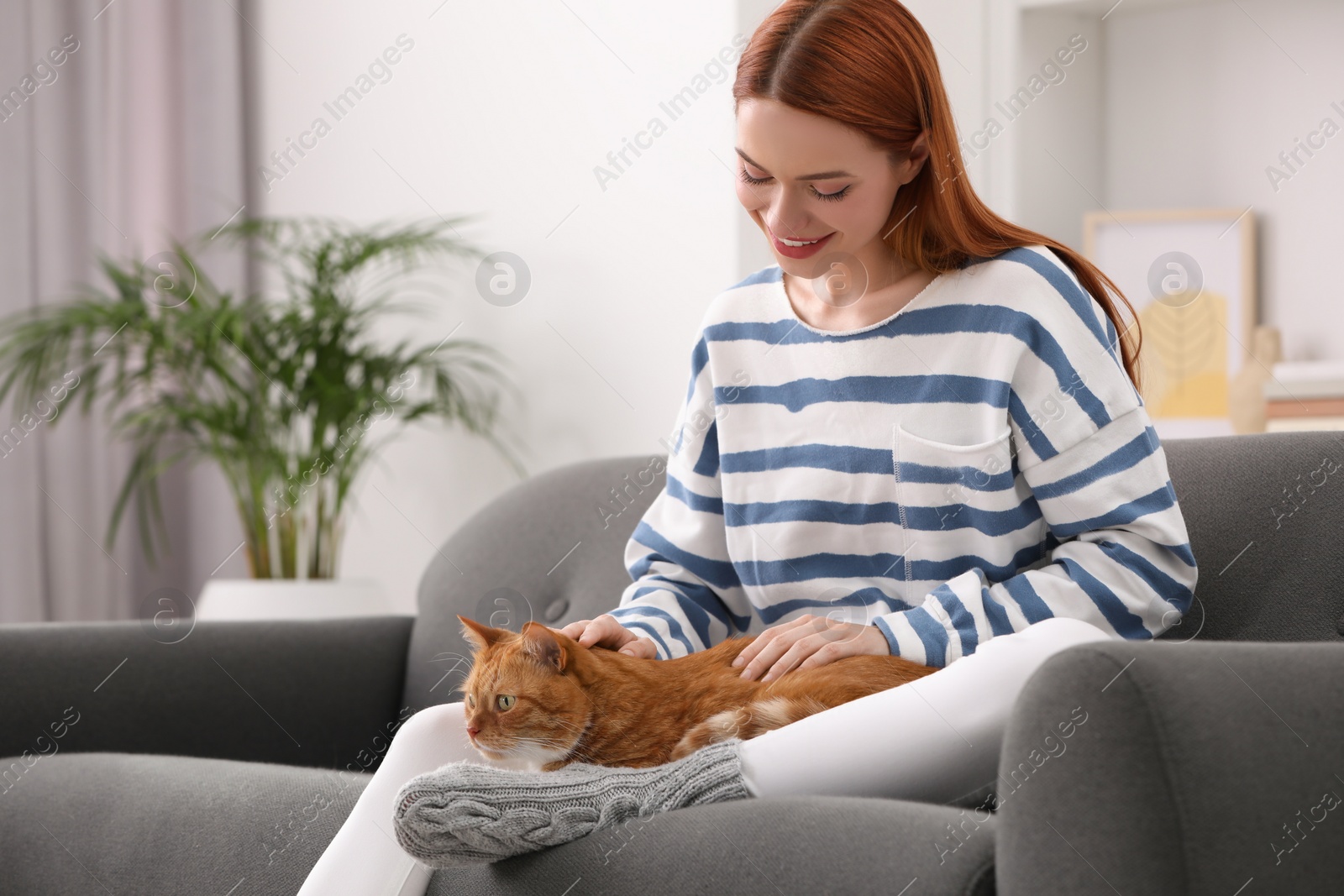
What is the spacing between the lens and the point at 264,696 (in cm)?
144

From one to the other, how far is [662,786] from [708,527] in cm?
46

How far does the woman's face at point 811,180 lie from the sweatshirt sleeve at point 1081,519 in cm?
17

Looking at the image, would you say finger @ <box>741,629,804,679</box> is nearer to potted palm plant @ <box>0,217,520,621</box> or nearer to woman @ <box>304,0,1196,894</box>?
woman @ <box>304,0,1196,894</box>

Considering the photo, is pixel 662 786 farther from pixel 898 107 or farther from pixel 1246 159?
pixel 1246 159

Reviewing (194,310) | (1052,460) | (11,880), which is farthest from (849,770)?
(194,310)

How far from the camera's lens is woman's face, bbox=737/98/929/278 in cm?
104

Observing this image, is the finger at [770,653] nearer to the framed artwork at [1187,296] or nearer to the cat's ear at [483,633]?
the cat's ear at [483,633]

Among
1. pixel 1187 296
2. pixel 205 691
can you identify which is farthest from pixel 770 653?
pixel 1187 296

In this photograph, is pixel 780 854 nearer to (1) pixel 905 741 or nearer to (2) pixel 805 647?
(1) pixel 905 741

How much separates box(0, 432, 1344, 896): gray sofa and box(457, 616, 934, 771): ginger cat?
110 millimetres

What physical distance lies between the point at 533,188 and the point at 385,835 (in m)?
1.75

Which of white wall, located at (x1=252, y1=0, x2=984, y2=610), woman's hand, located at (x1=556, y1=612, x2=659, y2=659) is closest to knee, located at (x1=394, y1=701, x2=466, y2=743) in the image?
woman's hand, located at (x1=556, y1=612, x2=659, y2=659)

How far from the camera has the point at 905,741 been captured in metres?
0.84

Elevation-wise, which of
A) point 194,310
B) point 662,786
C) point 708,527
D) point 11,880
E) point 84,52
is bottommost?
point 11,880
